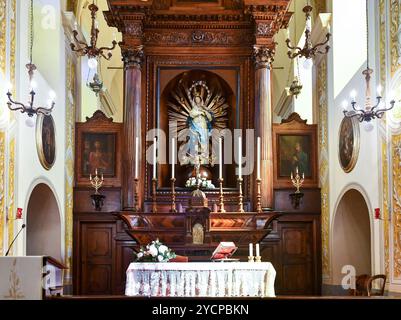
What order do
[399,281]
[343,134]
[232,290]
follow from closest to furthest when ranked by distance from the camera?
[232,290]
[399,281]
[343,134]

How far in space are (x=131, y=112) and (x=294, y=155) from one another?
12.1 ft

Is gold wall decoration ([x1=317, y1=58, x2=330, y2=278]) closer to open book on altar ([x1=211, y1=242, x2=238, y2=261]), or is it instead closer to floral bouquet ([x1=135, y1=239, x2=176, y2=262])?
open book on altar ([x1=211, y1=242, x2=238, y2=261])

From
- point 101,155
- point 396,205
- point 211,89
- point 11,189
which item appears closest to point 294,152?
point 211,89

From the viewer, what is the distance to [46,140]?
14.1 meters

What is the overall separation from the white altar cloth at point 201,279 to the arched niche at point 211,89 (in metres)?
4.67

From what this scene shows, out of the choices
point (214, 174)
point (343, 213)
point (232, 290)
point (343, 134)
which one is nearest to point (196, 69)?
point (214, 174)

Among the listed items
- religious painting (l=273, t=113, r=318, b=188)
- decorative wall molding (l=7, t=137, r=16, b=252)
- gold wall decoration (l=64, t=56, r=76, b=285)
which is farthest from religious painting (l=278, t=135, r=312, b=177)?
decorative wall molding (l=7, t=137, r=16, b=252)

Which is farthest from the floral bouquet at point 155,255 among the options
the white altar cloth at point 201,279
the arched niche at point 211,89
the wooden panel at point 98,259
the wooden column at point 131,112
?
the wooden panel at point 98,259

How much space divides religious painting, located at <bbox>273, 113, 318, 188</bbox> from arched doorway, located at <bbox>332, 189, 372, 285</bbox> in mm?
985

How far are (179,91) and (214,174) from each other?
6.42 feet

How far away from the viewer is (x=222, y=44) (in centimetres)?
1517

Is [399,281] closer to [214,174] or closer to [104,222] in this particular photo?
[214,174]

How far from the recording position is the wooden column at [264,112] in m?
14.5

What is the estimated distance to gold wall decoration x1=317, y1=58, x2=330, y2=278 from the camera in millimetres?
15211
